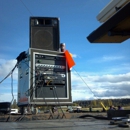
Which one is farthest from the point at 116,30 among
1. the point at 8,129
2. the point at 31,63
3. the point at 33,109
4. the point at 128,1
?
the point at 33,109

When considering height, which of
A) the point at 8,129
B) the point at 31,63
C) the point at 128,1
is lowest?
the point at 8,129

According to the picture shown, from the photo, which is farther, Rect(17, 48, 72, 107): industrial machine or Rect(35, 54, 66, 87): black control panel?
Rect(35, 54, 66, 87): black control panel

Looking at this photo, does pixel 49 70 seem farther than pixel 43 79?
Yes

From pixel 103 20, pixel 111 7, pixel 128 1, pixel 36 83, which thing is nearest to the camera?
pixel 128 1

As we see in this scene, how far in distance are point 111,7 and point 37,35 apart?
4439 mm

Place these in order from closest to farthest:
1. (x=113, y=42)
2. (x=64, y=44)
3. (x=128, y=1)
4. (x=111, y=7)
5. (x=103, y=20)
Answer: (x=128, y=1), (x=111, y=7), (x=103, y=20), (x=113, y=42), (x=64, y=44)

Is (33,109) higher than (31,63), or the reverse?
(31,63)

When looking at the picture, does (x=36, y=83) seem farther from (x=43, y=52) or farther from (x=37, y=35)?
(x=37, y=35)

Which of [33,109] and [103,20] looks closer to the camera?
[103,20]

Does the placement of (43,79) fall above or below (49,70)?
below

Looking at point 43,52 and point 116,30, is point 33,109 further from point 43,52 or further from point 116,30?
point 116,30

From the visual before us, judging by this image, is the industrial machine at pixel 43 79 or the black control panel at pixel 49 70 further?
the black control panel at pixel 49 70

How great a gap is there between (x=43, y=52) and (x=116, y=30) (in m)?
3.32

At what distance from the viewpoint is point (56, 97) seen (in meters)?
6.40
